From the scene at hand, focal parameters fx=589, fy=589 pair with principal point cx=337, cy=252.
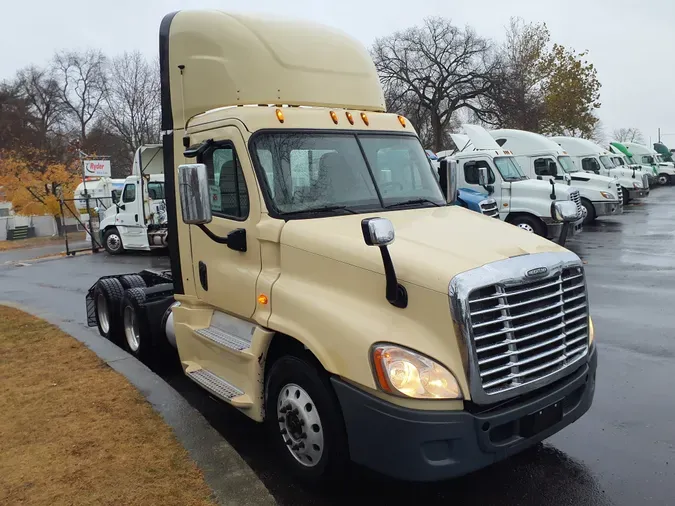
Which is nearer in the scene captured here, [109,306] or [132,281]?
[109,306]

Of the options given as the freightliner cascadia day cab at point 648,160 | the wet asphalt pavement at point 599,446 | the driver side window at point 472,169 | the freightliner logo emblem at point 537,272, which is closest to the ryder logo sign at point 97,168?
the driver side window at point 472,169

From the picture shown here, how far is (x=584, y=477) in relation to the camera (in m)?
4.06

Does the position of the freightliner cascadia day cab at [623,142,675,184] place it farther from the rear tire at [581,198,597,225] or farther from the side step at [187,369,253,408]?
the side step at [187,369,253,408]

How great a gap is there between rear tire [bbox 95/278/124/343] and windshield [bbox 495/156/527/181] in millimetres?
11473

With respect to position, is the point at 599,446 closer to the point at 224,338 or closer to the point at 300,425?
the point at 300,425

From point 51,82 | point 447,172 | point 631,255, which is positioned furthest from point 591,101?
point 51,82

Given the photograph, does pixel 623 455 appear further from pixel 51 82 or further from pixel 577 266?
pixel 51 82

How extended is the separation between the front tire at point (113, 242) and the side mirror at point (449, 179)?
1756 centimetres

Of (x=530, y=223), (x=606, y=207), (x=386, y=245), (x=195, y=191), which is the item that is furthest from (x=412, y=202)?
(x=606, y=207)

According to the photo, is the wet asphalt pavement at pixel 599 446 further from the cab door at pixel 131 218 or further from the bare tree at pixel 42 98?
the bare tree at pixel 42 98

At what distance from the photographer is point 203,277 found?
5.09m

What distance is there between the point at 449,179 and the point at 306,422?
268 centimetres

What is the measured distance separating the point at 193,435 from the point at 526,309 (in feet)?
8.71

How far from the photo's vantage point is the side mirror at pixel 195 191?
13.3 ft
